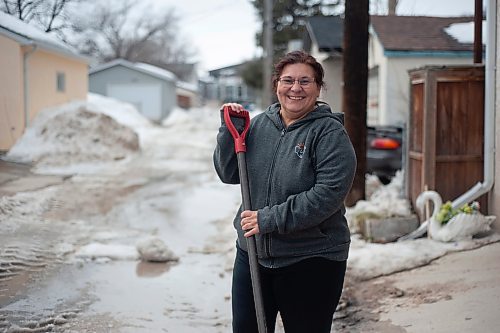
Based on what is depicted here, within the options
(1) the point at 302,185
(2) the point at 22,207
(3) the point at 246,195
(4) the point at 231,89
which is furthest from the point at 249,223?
(4) the point at 231,89

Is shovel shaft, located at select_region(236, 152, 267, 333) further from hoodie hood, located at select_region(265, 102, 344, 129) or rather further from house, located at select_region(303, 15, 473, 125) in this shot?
house, located at select_region(303, 15, 473, 125)

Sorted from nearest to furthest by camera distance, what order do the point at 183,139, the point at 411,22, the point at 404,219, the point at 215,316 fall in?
1. the point at 215,316
2. the point at 404,219
3. the point at 411,22
4. the point at 183,139

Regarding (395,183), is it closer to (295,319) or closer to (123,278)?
(123,278)

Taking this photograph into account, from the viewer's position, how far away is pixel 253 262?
8.70 feet

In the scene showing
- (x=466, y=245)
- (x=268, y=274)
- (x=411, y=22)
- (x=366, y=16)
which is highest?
(x=411, y=22)

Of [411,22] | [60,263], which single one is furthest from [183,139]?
[60,263]

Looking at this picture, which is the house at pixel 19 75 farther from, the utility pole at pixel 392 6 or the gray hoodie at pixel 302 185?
the utility pole at pixel 392 6

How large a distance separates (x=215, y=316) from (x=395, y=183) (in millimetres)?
3517

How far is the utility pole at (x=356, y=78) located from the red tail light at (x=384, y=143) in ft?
8.92

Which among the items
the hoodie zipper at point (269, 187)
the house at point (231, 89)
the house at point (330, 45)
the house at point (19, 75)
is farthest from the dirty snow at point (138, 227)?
the house at point (231, 89)

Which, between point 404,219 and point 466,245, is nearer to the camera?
point 466,245

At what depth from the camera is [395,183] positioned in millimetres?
7648

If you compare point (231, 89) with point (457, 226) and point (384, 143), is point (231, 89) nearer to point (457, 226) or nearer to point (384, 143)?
point (384, 143)

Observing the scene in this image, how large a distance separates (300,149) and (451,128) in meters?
4.21
